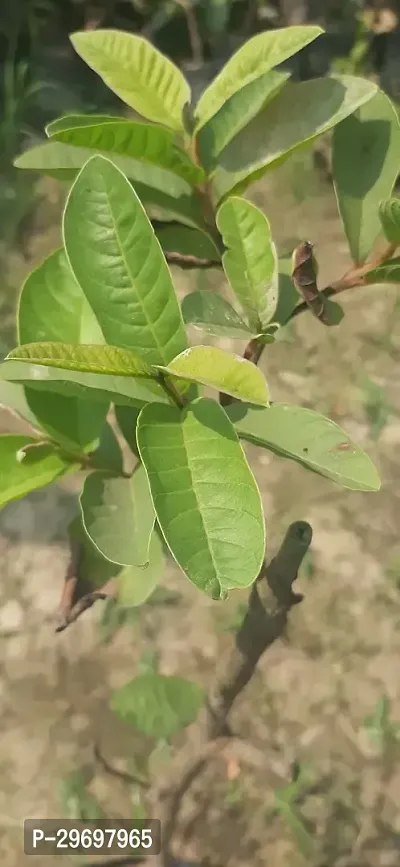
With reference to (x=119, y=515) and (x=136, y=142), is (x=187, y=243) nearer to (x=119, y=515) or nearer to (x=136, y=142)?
(x=136, y=142)

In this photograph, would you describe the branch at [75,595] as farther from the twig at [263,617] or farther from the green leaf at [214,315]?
the green leaf at [214,315]

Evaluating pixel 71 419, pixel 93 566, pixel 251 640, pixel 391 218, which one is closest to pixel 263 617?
pixel 251 640

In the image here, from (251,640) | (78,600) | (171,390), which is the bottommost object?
(251,640)

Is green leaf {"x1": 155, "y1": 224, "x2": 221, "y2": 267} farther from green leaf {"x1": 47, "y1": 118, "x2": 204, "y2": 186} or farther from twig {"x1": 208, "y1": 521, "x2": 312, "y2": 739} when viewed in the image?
twig {"x1": 208, "y1": 521, "x2": 312, "y2": 739}

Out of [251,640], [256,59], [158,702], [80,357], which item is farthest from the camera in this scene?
[158,702]

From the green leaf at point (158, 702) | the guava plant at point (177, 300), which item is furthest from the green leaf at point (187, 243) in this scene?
the green leaf at point (158, 702)

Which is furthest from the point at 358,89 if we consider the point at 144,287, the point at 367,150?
the point at 144,287

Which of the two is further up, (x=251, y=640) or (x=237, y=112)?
(x=237, y=112)
